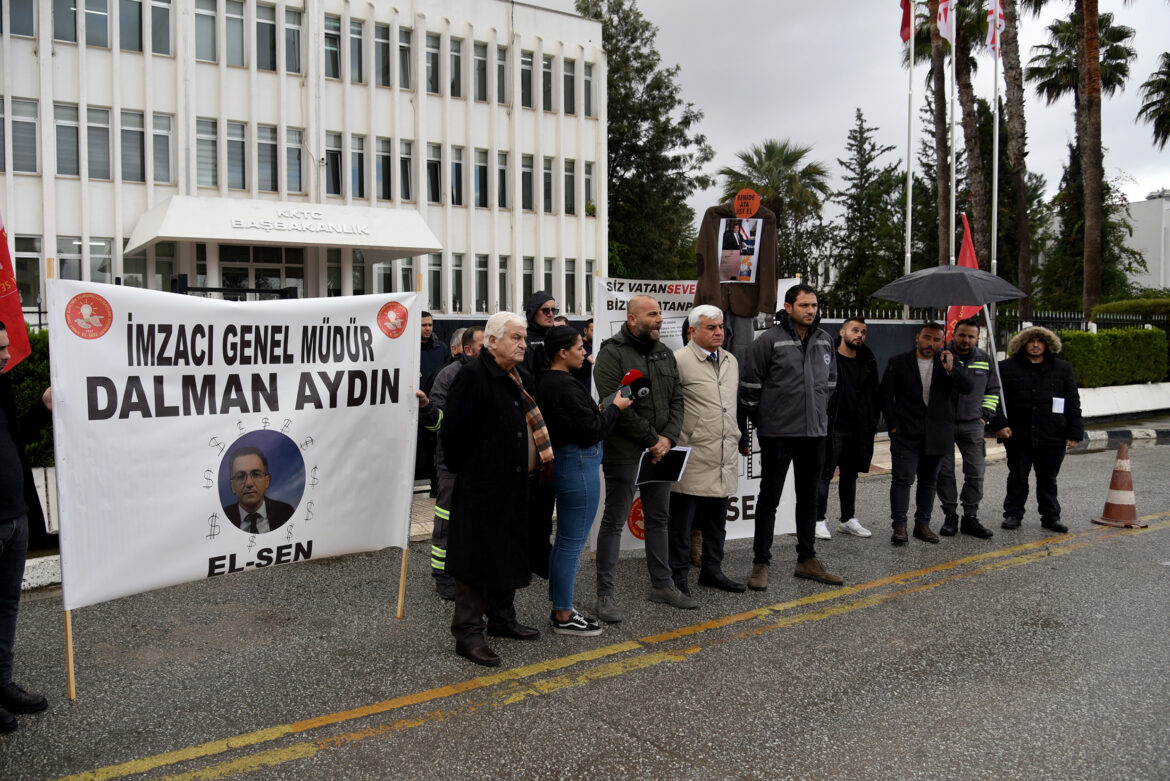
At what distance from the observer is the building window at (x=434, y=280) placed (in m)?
31.6

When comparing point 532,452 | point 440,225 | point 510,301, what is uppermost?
point 440,225

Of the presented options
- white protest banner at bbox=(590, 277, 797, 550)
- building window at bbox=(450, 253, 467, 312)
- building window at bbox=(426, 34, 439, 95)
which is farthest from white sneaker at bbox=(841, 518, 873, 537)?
building window at bbox=(426, 34, 439, 95)

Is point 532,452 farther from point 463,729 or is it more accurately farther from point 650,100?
point 650,100

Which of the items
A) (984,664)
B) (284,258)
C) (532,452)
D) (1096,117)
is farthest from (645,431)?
(284,258)

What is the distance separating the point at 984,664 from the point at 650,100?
3932 centimetres

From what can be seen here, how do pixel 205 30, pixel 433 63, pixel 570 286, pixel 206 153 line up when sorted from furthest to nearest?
pixel 570 286, pixel 433 63, pixel 206 153, pixel 205 30

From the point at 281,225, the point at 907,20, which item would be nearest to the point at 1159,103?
the point at 907,20

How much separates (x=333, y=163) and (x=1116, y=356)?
22115mm

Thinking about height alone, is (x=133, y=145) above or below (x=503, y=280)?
above

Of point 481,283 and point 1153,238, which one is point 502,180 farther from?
point 1153,238

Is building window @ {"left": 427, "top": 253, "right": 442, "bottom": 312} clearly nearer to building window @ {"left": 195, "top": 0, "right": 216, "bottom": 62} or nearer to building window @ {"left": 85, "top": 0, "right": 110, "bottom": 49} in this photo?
building window @ {"left": 195, "top": 0, "right": 216, "bottom": 62}

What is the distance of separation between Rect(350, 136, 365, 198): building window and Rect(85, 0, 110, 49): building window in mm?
7161

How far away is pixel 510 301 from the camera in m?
33.4

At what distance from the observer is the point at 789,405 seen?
6625 mm
